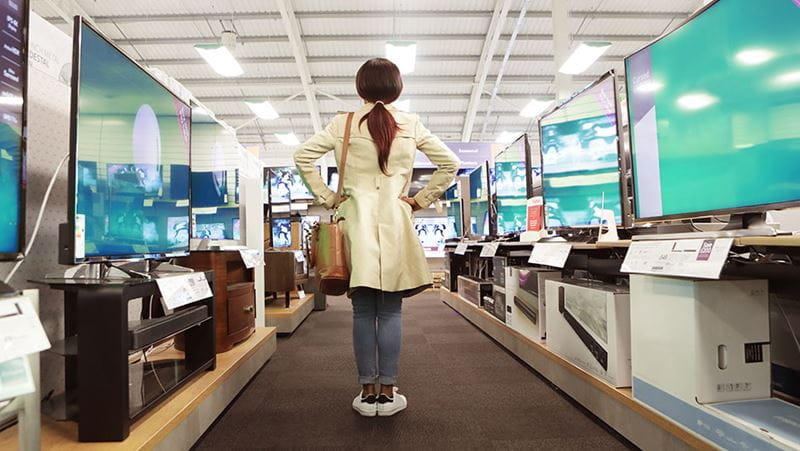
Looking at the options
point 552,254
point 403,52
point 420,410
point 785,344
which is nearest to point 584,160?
point 552,254

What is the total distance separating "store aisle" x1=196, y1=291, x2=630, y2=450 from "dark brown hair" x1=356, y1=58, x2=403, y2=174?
41.6 inches

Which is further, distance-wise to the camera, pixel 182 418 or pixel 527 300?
pixel 527 300

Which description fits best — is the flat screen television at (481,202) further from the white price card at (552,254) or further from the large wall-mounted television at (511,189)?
the white price card at (552,254)

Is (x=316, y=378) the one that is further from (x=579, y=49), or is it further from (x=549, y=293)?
(x=579, y=49)

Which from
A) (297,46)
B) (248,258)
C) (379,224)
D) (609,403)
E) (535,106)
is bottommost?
(609,403)

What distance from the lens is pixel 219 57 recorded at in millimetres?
6066

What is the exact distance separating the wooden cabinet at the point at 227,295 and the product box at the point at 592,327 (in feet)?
5.48

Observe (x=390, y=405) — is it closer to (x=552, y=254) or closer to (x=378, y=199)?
(x=378, y=199)

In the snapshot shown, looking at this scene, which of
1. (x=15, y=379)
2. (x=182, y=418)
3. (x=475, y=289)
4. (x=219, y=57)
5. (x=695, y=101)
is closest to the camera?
(x=15, y=379)

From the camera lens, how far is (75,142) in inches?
42.4

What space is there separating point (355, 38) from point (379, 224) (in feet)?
23.0

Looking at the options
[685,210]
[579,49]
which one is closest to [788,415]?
[685,210]

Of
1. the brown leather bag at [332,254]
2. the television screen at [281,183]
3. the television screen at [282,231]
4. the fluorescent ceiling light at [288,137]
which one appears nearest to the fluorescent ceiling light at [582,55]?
the television screen at [281,183]

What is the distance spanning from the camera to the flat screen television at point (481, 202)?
4.17 metres
